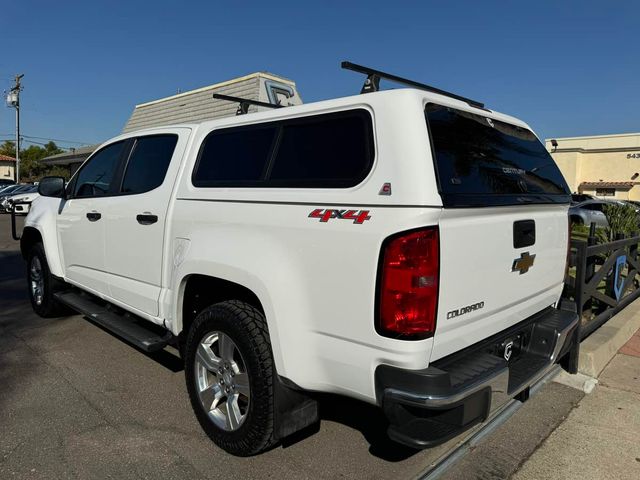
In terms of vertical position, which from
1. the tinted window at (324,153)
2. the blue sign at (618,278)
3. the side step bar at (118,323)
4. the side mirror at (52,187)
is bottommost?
the side step bar at (118,323)

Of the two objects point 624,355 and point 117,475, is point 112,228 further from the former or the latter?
point 624,355

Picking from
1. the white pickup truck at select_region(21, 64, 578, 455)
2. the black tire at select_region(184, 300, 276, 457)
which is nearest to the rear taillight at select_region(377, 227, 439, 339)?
the white pickup truck at select_region(21, 64, 578, 455)

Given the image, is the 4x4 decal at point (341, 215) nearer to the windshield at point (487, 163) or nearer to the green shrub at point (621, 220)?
the windshield at point (487, 163)

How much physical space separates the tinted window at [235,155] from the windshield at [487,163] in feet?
3.29

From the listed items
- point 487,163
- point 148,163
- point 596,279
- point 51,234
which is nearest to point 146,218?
point 148,163

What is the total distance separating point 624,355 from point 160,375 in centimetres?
430

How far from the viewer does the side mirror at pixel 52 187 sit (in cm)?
482

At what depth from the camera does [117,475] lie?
2779 mm

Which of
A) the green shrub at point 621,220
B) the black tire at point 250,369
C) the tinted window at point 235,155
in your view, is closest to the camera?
the black tire at point 250,369

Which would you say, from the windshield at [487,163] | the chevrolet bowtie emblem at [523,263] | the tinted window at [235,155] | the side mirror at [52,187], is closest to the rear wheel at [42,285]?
the side mirror at [52,187]

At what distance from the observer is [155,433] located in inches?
127

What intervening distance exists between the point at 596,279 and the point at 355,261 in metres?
3.48

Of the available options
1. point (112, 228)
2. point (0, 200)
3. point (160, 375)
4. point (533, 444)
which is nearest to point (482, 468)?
point (533, 444)

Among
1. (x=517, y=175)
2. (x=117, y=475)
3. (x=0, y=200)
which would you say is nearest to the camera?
(x=117, y=475)
